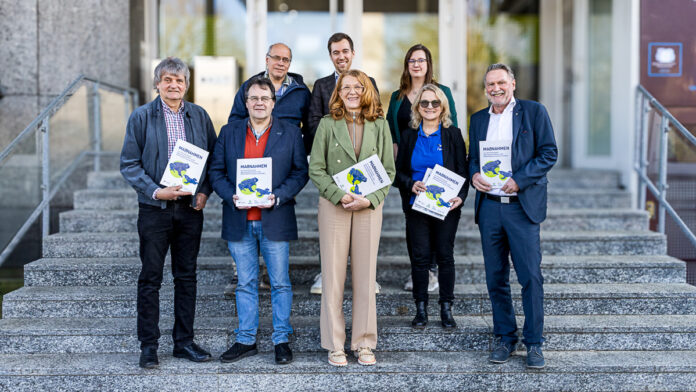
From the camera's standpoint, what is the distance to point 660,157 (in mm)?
5738

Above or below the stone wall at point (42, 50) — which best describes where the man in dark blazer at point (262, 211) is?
below

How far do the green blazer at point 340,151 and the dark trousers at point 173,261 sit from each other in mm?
874

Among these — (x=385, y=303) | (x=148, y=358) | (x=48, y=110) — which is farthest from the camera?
(x=48, y=110)

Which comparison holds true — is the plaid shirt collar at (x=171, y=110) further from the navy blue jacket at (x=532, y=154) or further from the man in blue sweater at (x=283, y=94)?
the navy blue jacket at (x=532, y=154)

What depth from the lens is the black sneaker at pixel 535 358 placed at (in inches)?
152

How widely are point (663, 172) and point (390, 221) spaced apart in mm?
2590

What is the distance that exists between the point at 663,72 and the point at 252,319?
493 centimetres

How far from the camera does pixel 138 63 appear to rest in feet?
25.2

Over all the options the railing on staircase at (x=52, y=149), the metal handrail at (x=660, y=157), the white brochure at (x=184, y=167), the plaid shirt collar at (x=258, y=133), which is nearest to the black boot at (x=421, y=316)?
the plaid shirt collar at (x=258, y=133)

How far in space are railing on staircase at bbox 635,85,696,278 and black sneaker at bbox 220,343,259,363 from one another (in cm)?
385

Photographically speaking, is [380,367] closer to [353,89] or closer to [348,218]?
[348,218]

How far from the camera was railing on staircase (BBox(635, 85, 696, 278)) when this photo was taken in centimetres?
551

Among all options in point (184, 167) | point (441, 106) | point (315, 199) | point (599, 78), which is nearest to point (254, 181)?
point (184, 167)

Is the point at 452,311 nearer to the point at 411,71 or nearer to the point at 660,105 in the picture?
the point at 411,71
